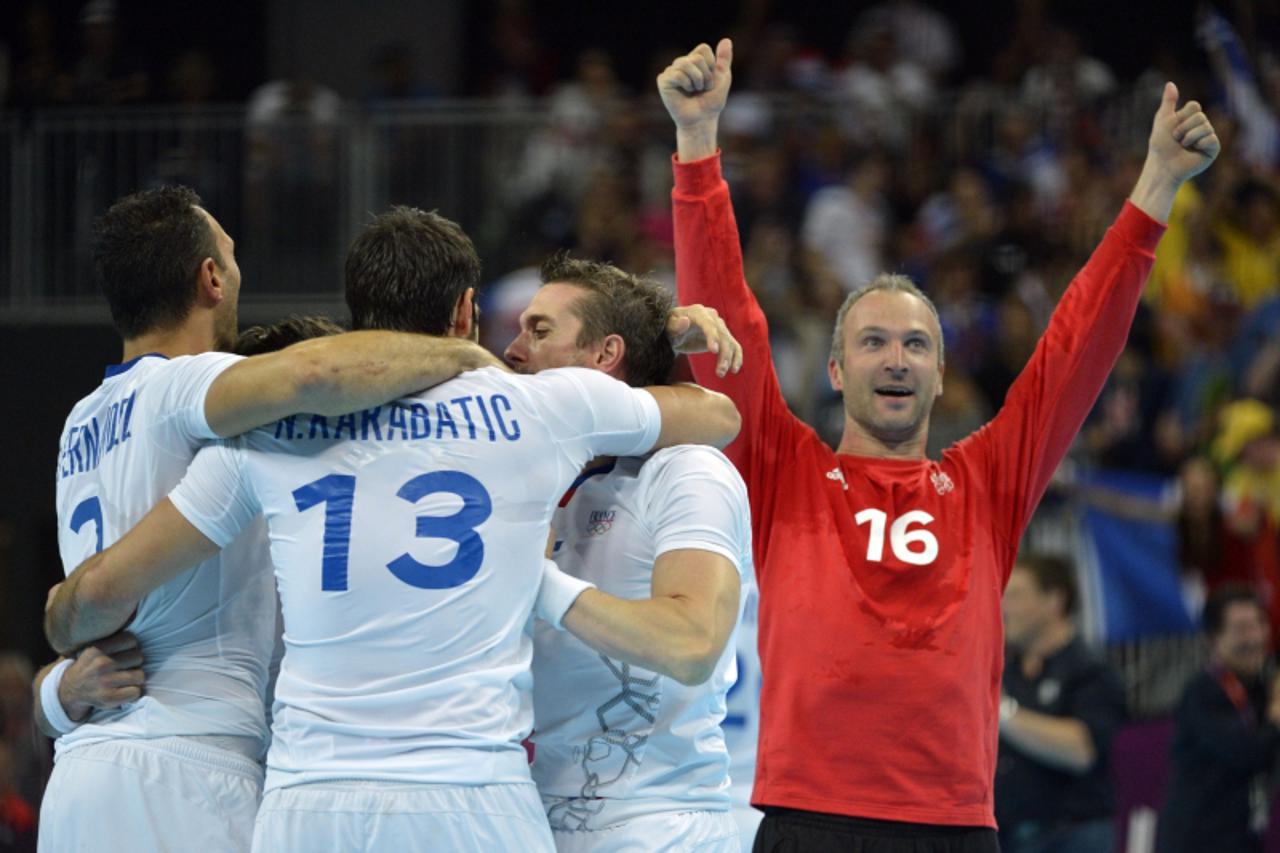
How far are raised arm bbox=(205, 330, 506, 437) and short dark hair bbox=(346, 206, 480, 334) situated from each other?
0.10 meters

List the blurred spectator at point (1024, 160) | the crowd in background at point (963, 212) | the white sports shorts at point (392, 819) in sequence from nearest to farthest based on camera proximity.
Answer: the white sports shorts at point (392, 819)
the crowd in background at point (963, 212)
the blurred spectator at point (1024, 160)

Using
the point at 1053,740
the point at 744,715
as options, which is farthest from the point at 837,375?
the point at 1053,740

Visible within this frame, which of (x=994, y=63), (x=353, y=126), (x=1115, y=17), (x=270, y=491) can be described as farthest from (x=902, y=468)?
(x=1115, y=17)

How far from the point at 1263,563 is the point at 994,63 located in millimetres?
7077

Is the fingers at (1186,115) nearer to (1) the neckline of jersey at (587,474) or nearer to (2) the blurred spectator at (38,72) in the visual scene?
(1) the neckline of jersey at (587,474)

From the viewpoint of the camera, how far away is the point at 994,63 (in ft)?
53.9

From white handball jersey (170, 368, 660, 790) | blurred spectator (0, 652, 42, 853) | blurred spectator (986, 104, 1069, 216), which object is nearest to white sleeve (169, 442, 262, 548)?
white handball jersey (170, 368, 660, 790)

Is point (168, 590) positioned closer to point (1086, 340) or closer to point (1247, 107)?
point (1086, 340)

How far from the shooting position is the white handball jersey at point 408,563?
3785 mm

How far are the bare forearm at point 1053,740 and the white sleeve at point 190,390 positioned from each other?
495 centimetres

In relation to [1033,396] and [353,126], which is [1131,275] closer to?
[1033,396]

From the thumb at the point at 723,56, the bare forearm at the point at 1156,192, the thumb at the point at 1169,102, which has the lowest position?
the bare forearm at the point at 1156,192

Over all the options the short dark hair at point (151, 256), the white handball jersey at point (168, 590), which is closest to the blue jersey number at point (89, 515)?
the white handball jersey at point (168, 590)

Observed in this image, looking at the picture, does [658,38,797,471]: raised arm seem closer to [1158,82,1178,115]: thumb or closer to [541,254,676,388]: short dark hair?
[541,254,676,388]: short dark hair
